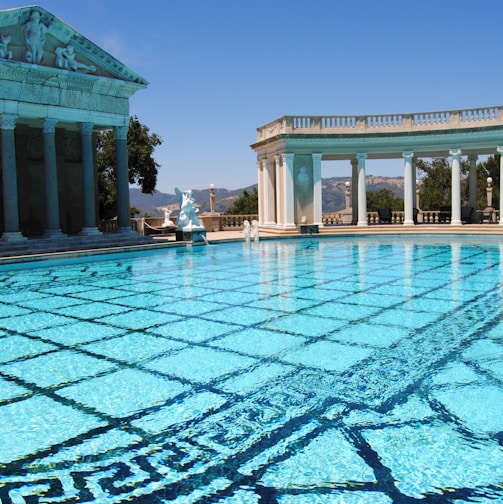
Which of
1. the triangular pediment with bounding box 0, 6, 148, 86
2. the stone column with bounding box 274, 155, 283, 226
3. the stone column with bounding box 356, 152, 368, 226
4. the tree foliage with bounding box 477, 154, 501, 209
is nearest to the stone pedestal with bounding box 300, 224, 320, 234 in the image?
the stone column with bounding box 274, 155, 283, 226

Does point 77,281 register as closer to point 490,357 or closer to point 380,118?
point 490,357

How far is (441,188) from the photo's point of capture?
198 ft

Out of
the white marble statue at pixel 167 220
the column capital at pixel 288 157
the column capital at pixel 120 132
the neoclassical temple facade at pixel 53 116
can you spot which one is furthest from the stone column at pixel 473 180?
the column capital at pixel 120 132

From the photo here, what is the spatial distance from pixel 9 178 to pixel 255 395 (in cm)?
1655

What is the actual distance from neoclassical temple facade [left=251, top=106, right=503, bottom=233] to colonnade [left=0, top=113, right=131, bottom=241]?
762cm

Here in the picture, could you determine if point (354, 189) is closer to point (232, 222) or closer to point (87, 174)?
point (232, 222)

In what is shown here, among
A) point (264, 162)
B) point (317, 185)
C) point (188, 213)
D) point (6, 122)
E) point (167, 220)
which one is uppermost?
point (6, 122)

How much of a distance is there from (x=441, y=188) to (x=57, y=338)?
58.2m

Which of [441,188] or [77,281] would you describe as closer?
[77,281]

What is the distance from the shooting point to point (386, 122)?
2672cm

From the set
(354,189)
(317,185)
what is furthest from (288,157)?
(354,189)

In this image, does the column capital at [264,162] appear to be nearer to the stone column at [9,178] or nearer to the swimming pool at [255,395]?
the stone column at [9,178]

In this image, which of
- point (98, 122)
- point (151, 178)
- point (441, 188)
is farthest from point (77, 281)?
point (441, 188)

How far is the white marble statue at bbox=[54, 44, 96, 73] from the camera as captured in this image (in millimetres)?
19984
